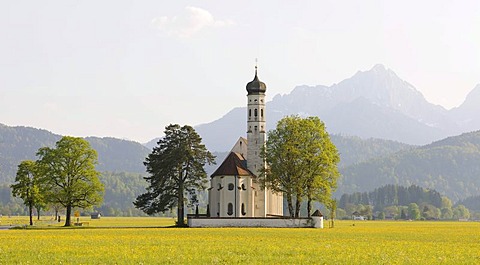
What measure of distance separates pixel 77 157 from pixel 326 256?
67.7 m

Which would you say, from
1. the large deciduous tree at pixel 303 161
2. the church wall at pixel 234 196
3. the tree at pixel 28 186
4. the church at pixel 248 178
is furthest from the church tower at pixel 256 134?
the tree at pixel 28 186

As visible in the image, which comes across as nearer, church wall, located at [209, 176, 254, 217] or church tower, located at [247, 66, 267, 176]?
church wall, located at [209, 176, 254, 217]

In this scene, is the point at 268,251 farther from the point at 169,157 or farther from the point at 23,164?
the point at 23,164

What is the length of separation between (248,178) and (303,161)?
15.3 meters

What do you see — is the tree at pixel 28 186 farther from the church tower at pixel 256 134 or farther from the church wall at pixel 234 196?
the church tower at pixel 256 134

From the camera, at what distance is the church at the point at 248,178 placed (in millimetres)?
109375

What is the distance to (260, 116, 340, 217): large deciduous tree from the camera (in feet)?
320

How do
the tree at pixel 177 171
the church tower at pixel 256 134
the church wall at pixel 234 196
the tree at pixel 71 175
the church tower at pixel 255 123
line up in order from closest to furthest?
1. the tree at pixel 71 175
2. the tree at pixel 177 171
3. the church wall at pixel 234 196
4. the church tower at pixel 256 134
5. the church tower at pixel 255 123

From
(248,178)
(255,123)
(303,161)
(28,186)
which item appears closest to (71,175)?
(28,186)

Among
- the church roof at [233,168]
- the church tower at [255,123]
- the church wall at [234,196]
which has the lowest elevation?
the church wall at [234,196]

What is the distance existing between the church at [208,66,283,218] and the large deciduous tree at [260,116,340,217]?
6664 mm

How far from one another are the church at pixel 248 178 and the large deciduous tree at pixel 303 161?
21.9 feet

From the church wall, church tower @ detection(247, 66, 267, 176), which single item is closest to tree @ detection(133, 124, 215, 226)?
the church wall

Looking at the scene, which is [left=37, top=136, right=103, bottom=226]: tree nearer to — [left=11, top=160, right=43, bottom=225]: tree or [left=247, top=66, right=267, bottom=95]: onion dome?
[left=11, top=160, right=43, bottom=225]: tree
